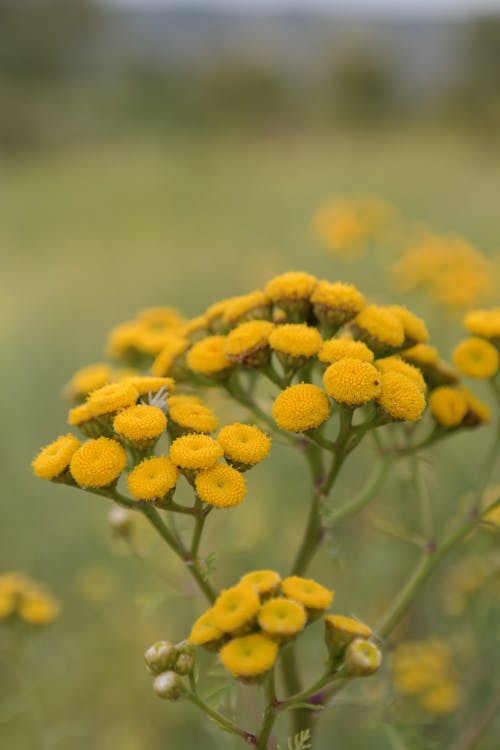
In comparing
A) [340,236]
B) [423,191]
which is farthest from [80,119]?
[340,236]

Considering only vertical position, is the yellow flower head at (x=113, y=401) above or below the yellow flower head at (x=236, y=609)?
above

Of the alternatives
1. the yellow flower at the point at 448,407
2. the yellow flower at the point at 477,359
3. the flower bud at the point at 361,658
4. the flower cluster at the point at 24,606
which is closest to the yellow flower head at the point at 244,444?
the flower bud at the point at 361,658

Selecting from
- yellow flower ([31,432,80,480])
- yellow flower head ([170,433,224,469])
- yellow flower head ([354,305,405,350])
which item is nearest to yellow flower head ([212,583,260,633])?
yellow flower head ([170,433,224,469])

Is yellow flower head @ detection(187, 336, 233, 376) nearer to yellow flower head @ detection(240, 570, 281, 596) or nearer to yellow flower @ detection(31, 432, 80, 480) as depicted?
yellow flower @ detection(31, 432, 80, 480)

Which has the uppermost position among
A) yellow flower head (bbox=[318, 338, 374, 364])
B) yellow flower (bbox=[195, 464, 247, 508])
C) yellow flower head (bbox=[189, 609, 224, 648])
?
yellow flower head (bbox=[318, 338, 374, 364])

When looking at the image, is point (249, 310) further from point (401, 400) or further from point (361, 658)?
point (361, 658)

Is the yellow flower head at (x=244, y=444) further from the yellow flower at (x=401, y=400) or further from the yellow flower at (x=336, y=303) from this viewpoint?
the yellow flower at (x=336, y=303)

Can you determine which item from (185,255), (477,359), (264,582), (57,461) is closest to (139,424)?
(57,461)
